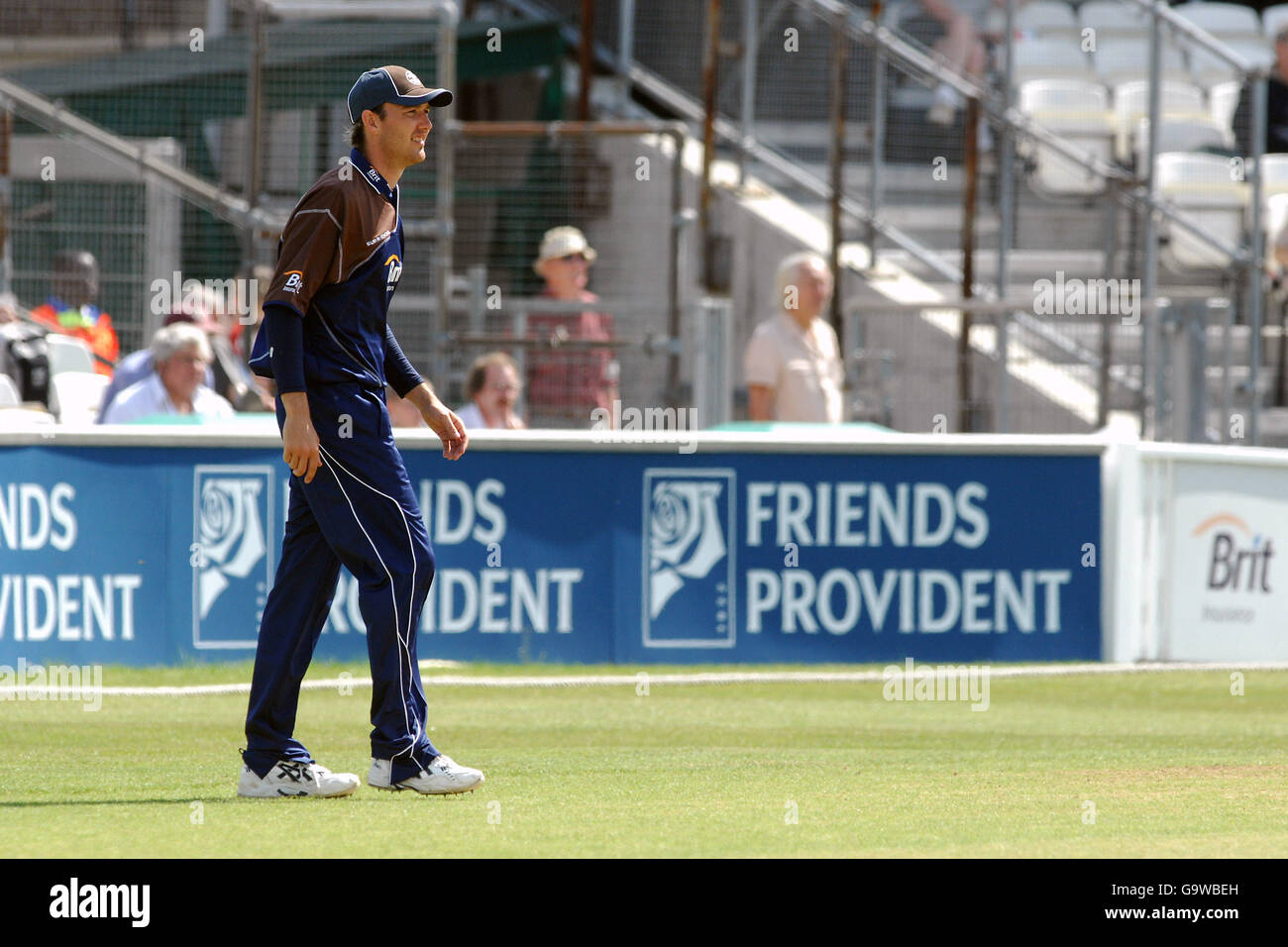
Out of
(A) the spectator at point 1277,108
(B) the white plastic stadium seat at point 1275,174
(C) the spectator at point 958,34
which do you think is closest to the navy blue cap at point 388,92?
(C) the spectator at point 958,34

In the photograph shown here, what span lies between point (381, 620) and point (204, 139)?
9.90 m

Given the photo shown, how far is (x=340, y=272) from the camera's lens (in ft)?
20.6

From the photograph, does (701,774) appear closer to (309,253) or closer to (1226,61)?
(309,253)

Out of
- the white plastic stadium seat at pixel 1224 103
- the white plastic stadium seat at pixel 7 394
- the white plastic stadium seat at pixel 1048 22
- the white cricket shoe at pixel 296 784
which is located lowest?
the white cricket shoe at pixel 296 784

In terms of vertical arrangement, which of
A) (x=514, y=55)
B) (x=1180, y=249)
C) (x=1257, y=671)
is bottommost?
(x=1257, y=671)

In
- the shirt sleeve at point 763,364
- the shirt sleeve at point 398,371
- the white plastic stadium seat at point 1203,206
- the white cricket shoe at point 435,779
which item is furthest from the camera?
the white plastic stadium seat at point 1203,206

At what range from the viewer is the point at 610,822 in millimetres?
5941

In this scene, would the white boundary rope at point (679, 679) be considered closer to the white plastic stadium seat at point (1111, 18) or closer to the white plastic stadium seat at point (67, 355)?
the white plastic stadium seat at point (67, 355)

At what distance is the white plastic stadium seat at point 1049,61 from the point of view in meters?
19.0

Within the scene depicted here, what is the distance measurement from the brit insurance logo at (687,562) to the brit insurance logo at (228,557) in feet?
6.20

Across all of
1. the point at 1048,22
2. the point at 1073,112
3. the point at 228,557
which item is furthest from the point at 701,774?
the point at 1048,22
